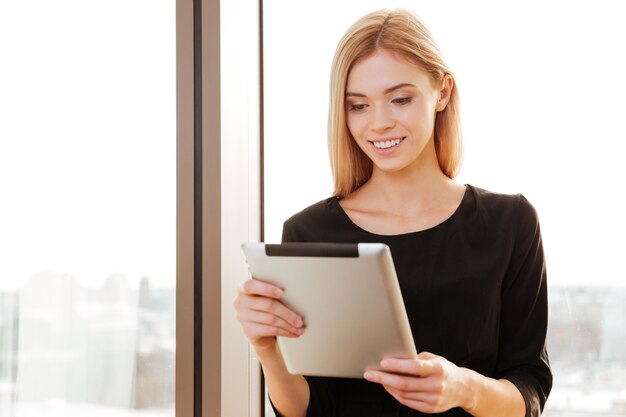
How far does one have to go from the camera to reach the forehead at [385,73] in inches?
52.0

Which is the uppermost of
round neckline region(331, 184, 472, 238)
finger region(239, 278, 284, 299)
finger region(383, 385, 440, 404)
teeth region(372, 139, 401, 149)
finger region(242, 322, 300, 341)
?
teeth region(372, 139, 401, 149)

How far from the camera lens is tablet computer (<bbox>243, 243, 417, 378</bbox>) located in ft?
3.27

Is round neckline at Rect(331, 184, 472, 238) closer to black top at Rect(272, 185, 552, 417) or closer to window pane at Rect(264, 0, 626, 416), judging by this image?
black top at Rect(272, 185, 552, 417)

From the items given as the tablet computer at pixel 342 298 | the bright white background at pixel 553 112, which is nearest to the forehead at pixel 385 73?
the bright white background at pixel 553 112

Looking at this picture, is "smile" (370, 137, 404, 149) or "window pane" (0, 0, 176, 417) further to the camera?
"window pane" (0, 0, 176, 417)

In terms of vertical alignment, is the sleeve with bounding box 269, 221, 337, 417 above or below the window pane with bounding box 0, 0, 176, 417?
below

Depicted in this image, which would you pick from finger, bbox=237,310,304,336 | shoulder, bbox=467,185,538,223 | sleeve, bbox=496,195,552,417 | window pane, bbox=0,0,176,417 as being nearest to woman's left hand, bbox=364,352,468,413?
finger, bbox=237,310,304,336

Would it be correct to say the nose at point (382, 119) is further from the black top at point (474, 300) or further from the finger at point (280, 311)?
the finger at point (280, 311)

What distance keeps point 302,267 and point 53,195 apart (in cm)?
116

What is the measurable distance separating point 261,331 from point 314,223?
362 millimetres

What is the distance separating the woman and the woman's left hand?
7.8 inches

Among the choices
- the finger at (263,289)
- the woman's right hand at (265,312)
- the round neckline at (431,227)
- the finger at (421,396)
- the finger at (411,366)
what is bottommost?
the finger at (421,396)

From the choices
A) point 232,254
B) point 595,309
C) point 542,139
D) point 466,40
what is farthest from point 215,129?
point 595,309

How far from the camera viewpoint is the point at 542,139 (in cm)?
158
